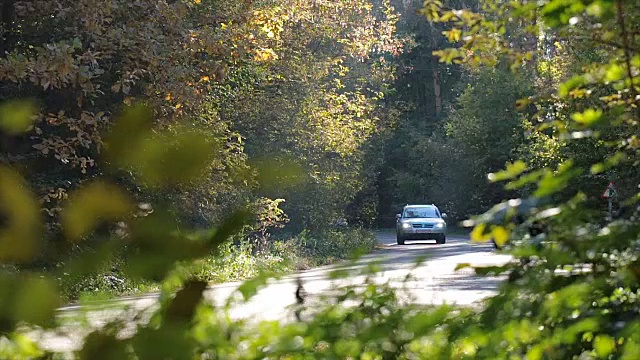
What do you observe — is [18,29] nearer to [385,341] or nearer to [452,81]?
[385,341]

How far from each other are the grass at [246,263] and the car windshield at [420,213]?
209cm

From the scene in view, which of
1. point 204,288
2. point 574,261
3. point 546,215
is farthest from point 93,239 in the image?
point 574,261

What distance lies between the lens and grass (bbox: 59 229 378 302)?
203 centimetres

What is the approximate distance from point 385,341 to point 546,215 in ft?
1.48

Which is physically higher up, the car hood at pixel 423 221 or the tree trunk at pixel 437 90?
the tree trunk at pixel 437 90

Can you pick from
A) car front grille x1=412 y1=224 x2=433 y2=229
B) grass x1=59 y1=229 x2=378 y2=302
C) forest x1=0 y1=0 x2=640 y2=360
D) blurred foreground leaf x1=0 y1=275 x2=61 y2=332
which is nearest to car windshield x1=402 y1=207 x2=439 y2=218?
car front grille x1=412 y1=224 x2=433 y2=229

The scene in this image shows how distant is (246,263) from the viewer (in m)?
28.1

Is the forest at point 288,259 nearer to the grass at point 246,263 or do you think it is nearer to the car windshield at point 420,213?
the grass at point 246,263

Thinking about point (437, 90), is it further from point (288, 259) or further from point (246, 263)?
point (288, 259)

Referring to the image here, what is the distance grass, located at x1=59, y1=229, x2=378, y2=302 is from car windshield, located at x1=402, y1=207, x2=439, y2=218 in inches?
82.1

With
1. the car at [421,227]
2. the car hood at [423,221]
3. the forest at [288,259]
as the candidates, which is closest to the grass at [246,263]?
the forest at [288,259]

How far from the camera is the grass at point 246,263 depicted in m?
2.03

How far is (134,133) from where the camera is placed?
1.93 m

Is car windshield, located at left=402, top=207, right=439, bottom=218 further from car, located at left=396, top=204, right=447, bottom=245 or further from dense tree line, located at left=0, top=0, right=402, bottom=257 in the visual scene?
dense tree line, located at left=0, top=0, right=402, bottom=257
